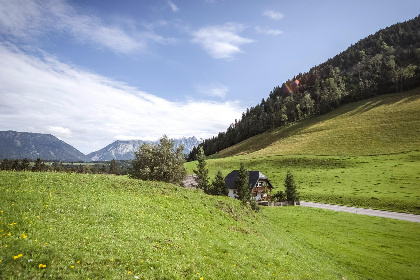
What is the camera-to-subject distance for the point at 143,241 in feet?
44.8

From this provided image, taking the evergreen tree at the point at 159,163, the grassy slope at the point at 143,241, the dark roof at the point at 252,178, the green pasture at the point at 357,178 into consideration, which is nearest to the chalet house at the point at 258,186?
the dark roof at the point at 252,178

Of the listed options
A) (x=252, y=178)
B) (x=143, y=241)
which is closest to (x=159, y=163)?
(x=252, y=178)

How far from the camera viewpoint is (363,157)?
91938mm

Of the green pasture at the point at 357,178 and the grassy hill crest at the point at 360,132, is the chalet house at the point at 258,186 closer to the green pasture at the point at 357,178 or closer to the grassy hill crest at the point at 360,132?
the green pasture at the point at 357,178

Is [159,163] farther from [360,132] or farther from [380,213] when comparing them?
[360,132]

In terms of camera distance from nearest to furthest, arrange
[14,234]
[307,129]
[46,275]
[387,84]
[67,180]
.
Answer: [46,275], [14,234], [67,180], [307,129], [387,84]

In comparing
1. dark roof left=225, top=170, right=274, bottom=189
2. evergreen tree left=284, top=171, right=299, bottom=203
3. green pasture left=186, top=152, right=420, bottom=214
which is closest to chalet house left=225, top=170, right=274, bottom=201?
dark roof left=225, top=170, right=274, bottom=189

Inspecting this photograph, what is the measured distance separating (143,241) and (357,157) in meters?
105

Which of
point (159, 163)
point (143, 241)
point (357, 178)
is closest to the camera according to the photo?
point (143, 241)

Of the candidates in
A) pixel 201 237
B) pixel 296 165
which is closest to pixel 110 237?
pixel 201 237

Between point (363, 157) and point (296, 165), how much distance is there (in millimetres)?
27412

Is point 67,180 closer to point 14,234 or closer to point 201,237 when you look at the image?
point 14,234

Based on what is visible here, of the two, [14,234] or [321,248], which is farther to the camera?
[321,248]

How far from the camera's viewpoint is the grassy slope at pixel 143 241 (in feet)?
33.7
